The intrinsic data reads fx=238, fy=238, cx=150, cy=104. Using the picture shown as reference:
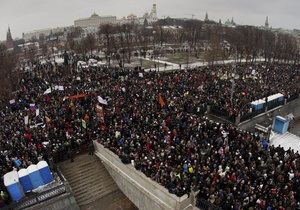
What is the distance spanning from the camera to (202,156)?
1325 centimetres

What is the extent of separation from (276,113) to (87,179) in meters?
18.3

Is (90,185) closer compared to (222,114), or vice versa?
(90,185)

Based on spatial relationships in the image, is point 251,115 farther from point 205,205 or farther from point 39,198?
point 39,198

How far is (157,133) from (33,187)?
7.59 m

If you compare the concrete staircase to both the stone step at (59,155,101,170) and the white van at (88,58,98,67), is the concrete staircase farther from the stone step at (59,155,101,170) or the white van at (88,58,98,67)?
the white van at (88,58,98,67)

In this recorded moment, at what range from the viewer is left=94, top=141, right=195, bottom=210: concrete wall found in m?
11.2

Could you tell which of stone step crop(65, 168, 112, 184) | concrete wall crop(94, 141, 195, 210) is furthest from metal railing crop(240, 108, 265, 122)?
stone step crop(65, 168, 112, 184)

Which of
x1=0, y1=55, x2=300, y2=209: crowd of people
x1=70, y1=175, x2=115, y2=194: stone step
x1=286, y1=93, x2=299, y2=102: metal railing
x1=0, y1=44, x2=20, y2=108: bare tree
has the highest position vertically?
x1=0, y1=44, x2=20, y2=108: bare tree

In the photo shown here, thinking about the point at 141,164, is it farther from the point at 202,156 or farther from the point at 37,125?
the point at 37,125

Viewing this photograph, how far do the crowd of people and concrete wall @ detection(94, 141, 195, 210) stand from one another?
36cm

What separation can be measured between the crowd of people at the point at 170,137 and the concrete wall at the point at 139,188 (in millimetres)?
362

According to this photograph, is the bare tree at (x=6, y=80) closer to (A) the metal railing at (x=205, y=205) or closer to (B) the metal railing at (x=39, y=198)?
(B) the metal railing at (x=39, y=198)

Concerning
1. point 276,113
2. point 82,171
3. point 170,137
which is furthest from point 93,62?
point 276,113

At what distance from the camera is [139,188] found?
13.0 metres
